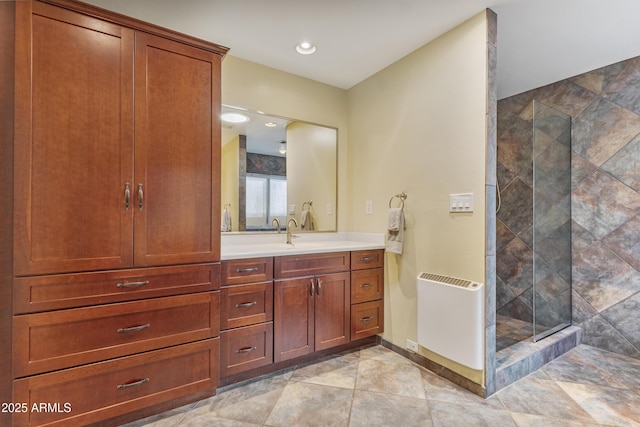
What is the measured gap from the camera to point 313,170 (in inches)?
114

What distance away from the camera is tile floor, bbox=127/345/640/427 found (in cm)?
161

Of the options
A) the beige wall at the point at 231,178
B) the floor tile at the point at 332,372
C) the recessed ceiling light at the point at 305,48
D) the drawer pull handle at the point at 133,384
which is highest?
the recessed ceiling light at the point at 305,48

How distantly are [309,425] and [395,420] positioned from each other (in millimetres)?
473

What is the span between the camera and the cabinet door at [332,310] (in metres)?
2.22

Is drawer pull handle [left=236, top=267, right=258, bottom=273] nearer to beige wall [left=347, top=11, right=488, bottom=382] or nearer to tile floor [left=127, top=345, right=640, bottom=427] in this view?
tile floor [left=127, top=345, right=640, bottom=427]

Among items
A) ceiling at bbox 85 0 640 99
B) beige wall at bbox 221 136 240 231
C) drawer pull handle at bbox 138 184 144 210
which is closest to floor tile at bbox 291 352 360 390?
beige wall at bbox 221 136 240 231

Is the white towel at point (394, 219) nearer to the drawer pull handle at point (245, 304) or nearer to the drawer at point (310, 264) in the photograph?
the drawer at point (310, 264)

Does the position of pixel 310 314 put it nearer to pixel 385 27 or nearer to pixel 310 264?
pixel 310 264

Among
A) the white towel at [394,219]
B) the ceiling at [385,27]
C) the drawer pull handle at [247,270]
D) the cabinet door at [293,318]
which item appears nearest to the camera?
the ceiling at [385,27]

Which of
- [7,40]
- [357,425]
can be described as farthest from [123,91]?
[357,425]

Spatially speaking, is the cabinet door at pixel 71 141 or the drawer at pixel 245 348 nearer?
the cabinet door at pixel 71 141

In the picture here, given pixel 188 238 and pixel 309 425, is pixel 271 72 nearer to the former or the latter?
pixel 188 238

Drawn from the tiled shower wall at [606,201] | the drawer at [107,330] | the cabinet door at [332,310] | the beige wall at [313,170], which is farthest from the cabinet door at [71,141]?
the tiled shower wall at [606,201]

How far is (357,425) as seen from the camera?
5.17ft
